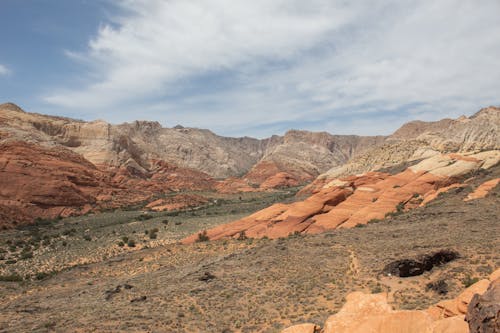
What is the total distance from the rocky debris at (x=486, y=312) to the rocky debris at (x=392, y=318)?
17mm

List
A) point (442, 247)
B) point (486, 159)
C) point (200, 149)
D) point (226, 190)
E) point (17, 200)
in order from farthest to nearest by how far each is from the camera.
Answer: point (200, 149) → point (226, 190) → point (17, 200) → point (486, 159) → point (442, 247)

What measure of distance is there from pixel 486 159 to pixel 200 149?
149 meters

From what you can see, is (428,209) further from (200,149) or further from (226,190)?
(200,149)

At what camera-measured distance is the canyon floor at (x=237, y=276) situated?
659 inches

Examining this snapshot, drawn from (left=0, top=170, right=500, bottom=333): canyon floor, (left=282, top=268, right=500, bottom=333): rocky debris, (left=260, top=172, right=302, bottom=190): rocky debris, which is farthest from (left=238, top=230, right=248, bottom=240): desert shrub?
(left=260, top=172, right=302, bottom=190): rocky debris

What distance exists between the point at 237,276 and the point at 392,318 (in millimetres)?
15014

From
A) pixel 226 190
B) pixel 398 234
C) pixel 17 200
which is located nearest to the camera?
pixel 398 234

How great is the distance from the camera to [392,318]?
8.56m

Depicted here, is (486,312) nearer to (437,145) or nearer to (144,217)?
(144,217)

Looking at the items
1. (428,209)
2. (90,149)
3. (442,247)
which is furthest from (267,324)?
(90,149)

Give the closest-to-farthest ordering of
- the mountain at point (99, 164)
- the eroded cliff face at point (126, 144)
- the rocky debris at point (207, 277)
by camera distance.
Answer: the rocky debris at point (207, 277) → the mountain at point (99, 164) → the eroded cliff face at point (126, 144)

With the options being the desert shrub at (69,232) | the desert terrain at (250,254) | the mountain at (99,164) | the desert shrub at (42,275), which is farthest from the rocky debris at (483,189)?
the desert shrub at (69,232)

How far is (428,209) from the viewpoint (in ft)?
109

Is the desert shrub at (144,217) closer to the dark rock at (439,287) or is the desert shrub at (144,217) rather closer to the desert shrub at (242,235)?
the desert shrub at (242,235)
